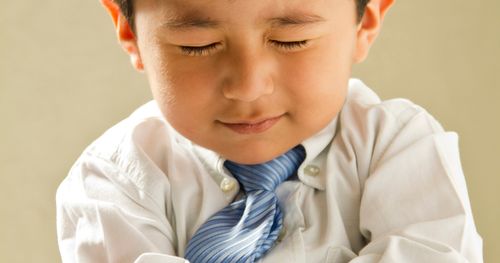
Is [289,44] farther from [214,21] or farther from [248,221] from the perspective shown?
[248,221]

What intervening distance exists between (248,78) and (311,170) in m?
0.24

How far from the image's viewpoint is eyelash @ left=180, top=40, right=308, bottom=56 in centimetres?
100

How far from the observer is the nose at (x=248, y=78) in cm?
98

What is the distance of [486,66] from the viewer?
1.59m

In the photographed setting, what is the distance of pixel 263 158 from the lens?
3.56 ft

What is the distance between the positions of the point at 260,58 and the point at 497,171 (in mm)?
811

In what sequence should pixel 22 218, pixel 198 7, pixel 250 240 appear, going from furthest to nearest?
pixel 22 218 < pixel 250 240 < pixel 198 7

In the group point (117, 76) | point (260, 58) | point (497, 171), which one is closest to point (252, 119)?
point (260, 58)

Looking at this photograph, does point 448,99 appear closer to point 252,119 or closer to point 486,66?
point 486,66

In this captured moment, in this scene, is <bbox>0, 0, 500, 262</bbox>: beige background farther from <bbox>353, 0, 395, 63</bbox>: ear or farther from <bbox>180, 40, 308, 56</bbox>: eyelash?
<bbox>180, 40, 308, 56</bbox>: eyelash

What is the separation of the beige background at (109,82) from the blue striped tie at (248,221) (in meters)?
0.51

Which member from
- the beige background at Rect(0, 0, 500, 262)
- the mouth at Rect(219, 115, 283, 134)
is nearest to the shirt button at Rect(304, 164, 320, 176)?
the mouth at Rect(219, 115, 283, 134)

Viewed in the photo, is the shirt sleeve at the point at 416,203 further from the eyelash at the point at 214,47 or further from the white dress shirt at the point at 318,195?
the eyelash at the point at 214,47

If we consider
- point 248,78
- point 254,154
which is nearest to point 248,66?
point 248,78
